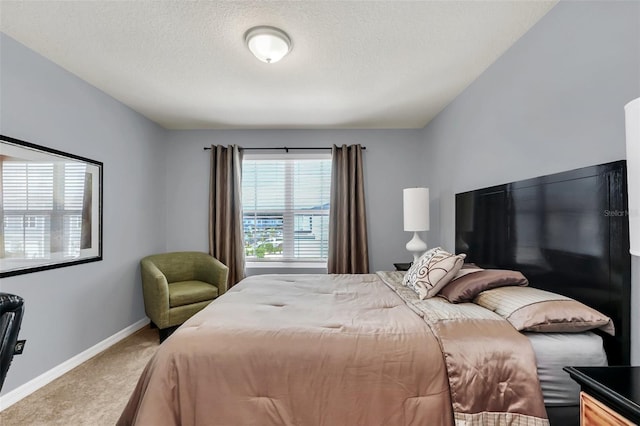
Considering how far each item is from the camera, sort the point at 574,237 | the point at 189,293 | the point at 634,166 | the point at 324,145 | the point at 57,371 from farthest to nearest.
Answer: the point at 324,145 → the point at 189,293 → the point at 57,371 → the point at 574,237 → the point at 634,166

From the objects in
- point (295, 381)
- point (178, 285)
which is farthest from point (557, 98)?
point (178, 285)

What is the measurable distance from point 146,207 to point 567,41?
4.15 metres

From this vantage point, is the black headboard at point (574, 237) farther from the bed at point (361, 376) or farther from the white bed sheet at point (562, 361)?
the white bed sheet at point (562, 361)

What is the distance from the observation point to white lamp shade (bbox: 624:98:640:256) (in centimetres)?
81

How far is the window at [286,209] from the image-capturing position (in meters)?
4.20

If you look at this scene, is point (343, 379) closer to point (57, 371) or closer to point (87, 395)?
point (87, 395)

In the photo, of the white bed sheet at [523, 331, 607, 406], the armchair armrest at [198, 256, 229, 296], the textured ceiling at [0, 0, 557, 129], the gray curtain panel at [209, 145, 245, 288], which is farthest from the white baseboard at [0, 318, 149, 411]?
the white bed sheet at [523, 331, 607, 406]

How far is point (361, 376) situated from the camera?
1.32m

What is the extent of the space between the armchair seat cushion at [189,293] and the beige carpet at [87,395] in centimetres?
53

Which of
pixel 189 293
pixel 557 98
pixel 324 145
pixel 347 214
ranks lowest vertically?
pixel 189 293

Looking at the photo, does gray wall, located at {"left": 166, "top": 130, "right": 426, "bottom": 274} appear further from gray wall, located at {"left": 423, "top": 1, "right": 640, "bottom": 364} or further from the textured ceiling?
gray wall, located at {"left": 423, "top": 1, "right": 640, "bottom": 364}

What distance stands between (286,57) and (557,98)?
182 centimetres

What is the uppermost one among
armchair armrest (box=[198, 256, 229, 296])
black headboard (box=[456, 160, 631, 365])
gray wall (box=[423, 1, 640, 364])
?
gray wall (box=[423, 1, 640, 364])

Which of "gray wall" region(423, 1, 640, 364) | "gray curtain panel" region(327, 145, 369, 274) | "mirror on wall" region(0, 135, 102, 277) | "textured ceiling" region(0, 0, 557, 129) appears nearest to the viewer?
"gray wall" region(423, 1, 640, 364)
